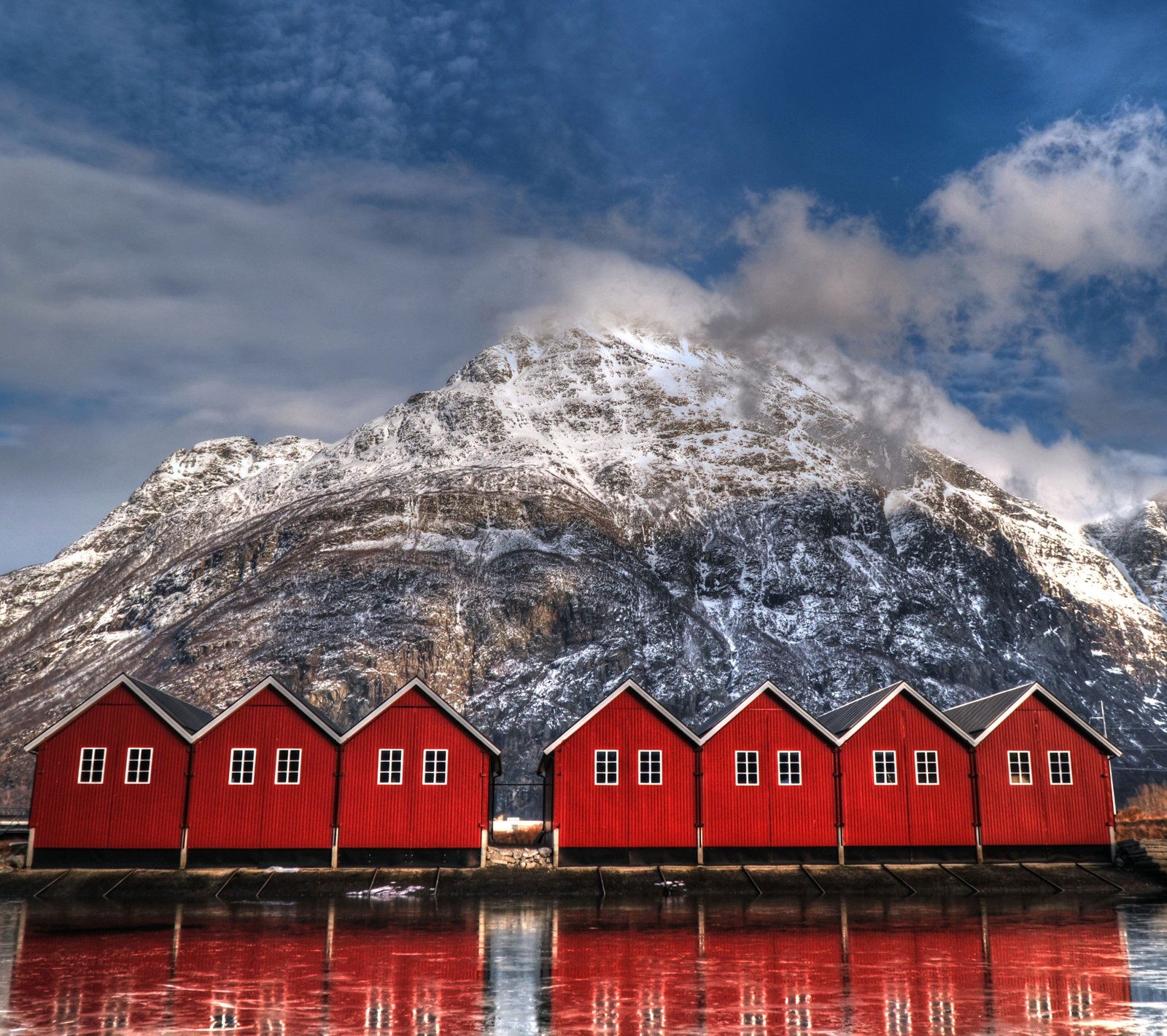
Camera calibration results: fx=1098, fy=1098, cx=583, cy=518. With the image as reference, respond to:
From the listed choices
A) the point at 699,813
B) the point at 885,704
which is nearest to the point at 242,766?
the point at 699,813

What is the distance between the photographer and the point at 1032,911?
3762 centimetres

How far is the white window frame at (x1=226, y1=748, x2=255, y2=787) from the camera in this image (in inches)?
1921

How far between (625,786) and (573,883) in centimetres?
576

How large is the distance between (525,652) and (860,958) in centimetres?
13741

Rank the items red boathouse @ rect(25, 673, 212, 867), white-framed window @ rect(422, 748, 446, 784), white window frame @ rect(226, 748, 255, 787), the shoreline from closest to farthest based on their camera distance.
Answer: the shoreline
red boathouse @ rect(25, 673, 212, 867)
white window frame @ rect(226, 748, 255, 787)
white-framed window @ rect(422, 748, 446, 784)

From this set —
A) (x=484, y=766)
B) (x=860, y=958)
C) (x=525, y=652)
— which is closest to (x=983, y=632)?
(x=525, y=652)

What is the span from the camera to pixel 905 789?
50688 millimetres

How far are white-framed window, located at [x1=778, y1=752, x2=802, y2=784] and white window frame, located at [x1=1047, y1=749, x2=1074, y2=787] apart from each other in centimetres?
1192

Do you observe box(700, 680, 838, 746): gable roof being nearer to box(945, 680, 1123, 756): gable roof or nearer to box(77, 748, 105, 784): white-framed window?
box(945, 680, 1123, 756): gable roof

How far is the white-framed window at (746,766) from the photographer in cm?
5022

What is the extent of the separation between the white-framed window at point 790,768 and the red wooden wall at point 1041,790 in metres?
8.43

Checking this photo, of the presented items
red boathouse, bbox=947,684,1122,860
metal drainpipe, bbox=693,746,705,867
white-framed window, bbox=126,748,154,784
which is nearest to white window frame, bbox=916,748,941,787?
red boathouse, bbox=947,684,1122,860

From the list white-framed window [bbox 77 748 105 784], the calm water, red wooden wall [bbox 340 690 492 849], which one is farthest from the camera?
red wooden wall [bbox 340 690 492 849]

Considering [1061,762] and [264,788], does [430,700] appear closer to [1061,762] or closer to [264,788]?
[264,788]
